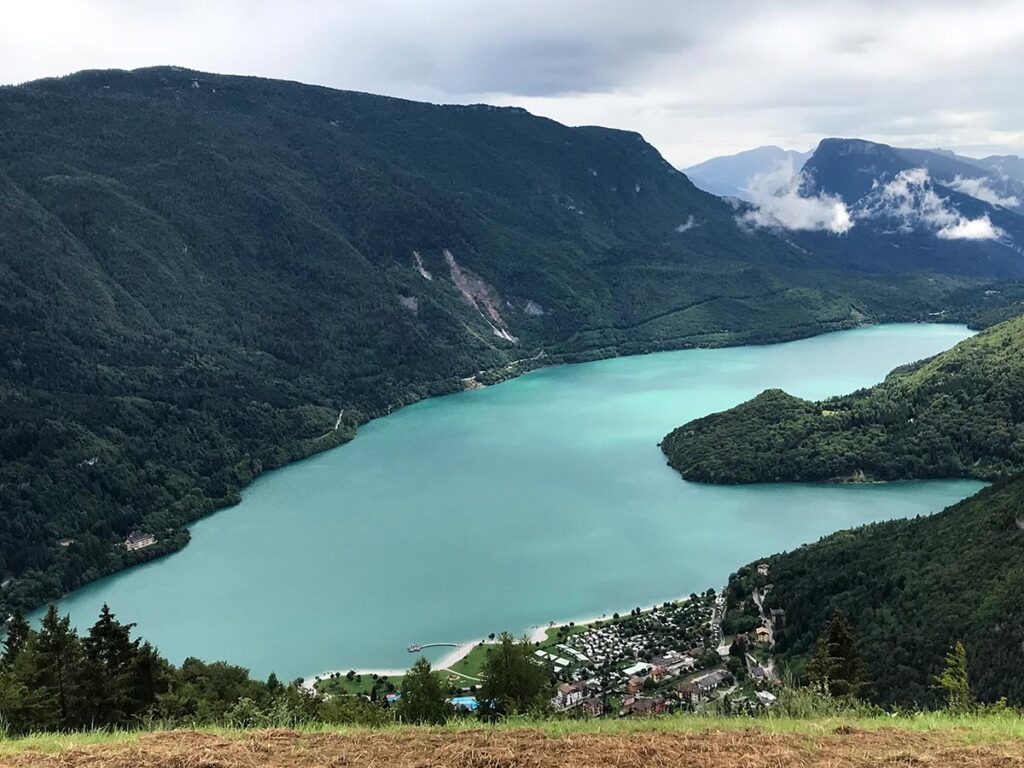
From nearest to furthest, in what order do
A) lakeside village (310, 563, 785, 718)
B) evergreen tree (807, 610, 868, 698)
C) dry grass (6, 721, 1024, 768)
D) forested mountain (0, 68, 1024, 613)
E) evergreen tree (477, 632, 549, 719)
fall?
dry grass (6, 721, 1024, 768)
evergreen tree (477, 632, 549, 719)
evergreen tree (807, 610, 868, 698)
lakeside village (310, 563, 785, 718)
forested mountain (0, 68, 1024, 613)

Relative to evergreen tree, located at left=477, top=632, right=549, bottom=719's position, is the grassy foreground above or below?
above

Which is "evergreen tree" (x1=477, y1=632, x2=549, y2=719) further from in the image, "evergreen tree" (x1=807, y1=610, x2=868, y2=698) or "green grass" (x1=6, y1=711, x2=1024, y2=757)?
"green grass" (x1=6, y1=711, x2=1024, y2=757)

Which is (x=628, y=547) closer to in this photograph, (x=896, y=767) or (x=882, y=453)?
(x=882, y=453)

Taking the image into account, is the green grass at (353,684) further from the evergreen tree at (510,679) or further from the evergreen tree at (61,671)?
the evergreen tree at (61,671)

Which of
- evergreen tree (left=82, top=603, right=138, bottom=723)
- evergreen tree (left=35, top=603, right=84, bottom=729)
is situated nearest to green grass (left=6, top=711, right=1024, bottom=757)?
evergreen tree (left=35, top=603, right=84, bottom=729)

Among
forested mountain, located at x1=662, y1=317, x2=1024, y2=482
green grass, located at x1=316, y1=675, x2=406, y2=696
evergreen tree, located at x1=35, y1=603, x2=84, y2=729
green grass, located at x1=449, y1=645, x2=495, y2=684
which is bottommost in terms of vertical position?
green grass, located at x1=316, y1=675, x2=406, y2=696

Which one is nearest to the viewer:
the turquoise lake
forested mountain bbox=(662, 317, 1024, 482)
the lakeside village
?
the lakeside village

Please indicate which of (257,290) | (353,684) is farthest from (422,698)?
(257,290)
